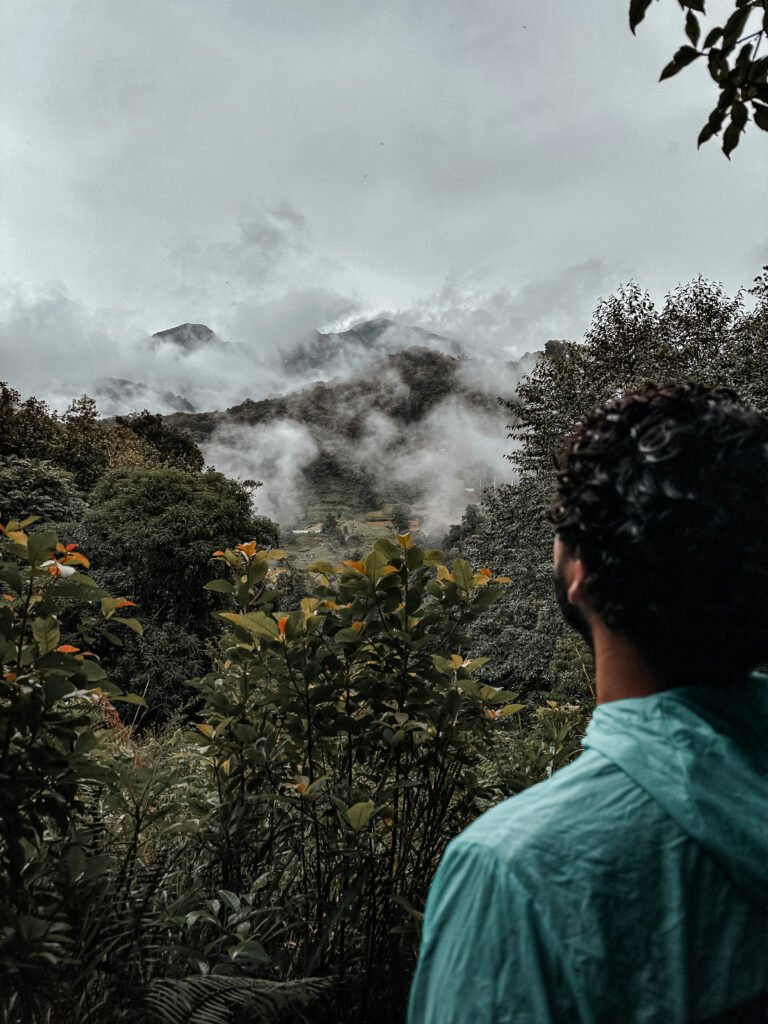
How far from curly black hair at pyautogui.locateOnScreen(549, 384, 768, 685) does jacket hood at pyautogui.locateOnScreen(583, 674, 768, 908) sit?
37mm

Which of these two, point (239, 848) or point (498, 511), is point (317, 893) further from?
point (498, 511)

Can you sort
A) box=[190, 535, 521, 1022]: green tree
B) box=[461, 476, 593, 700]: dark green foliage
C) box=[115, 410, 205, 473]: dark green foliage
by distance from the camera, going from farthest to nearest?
box=[115, 410, 205, 473]: dark green foliage
box=[461, 476, 593, 700]: dark green foliage
box=[190, 535, 521, 1022]: green tree

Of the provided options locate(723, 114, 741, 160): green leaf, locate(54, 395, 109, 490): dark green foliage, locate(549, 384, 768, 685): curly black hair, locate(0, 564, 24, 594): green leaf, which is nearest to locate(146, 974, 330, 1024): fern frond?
locate(0, 564, 24, 594): green leaf

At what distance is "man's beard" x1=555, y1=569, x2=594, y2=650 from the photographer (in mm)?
693

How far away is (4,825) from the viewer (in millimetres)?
1186

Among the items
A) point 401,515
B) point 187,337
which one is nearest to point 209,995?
point 401,515

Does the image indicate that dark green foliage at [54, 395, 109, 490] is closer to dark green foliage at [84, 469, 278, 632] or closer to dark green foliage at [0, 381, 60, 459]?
dark green foliage at [0, 381, 60, 459]

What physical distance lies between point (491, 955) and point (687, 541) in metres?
0.39

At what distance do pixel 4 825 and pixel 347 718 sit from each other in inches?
32.8

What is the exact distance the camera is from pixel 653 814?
53cm

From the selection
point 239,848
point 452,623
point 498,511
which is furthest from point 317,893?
point 498,511

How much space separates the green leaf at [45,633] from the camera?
1.32 metres

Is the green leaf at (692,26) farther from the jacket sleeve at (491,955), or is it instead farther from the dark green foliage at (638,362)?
the dark green foliage at (638,362)

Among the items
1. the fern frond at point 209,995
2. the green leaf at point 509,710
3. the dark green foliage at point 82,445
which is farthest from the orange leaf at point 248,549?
the dark green foliage at point 82,445
